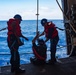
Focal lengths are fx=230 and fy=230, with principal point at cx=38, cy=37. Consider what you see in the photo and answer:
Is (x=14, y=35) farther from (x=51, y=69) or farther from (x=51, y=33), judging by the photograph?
(x=51, y=69)

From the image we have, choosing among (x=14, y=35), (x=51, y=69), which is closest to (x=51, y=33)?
(x=51, y=69)

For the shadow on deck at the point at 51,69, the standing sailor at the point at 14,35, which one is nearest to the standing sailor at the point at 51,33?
the shadow on deck at the point at 51,69

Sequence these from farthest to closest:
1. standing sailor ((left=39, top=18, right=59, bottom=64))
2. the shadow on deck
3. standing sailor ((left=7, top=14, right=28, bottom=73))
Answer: standing sailor ((left=39, top=18, right=59, bottom=64)) → the shadow on deck → standing sailor ((left=7, top=14, right=28, bottom=73))

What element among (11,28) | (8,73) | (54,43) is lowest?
(8,73)

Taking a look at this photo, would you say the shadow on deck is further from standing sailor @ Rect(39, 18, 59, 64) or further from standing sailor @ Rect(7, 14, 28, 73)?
standing sailor @ Rect(7, 14, 28, 73)

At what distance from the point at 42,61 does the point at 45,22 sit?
3.63 feet

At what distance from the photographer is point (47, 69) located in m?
5.92

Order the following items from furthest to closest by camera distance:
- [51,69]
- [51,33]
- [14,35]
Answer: [51,33], [51,69], [14,35]

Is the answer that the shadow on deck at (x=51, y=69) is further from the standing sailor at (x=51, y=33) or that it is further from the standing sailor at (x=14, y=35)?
the standing sailor at (x=14, y=35)

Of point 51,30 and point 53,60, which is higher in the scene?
point 51,30

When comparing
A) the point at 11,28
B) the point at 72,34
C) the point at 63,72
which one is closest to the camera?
the point at 11,28

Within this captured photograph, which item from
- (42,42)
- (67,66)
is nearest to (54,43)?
(42,42)

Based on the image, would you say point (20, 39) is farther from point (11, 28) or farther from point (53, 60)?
point (53, 60)

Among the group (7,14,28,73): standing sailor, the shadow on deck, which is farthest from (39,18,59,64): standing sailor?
(7,14,28,73): standing sailor
